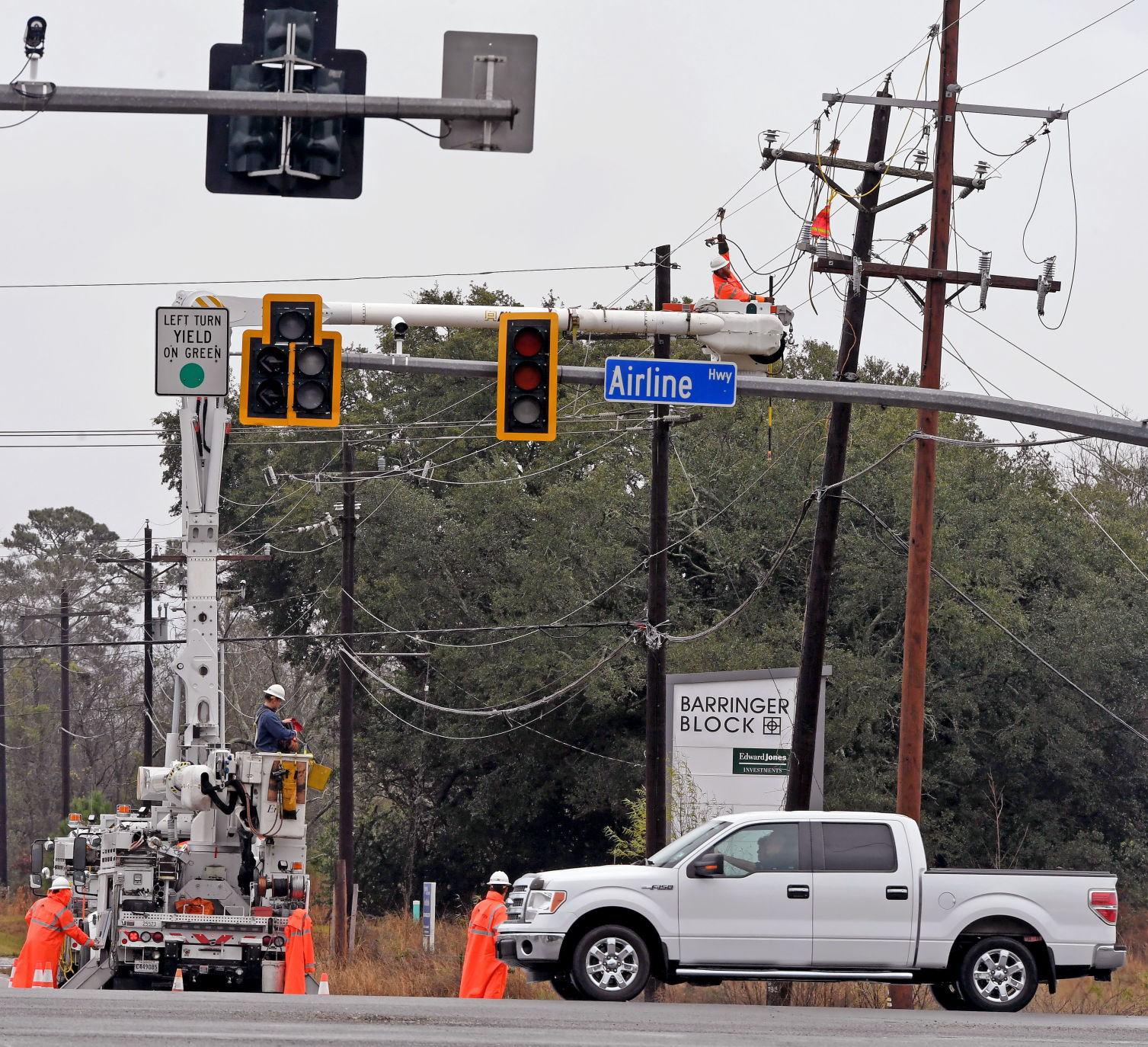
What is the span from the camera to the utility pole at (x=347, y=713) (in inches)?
1294

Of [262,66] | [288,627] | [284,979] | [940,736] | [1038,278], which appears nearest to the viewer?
[262,66]

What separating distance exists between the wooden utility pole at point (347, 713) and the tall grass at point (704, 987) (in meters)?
1.62

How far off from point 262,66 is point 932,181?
1272 centimetres

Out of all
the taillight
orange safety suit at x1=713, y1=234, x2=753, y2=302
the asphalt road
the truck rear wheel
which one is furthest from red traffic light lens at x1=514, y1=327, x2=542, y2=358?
the taillight

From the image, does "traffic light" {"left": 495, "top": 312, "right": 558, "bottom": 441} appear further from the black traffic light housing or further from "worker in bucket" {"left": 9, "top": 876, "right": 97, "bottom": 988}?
"worker in bucket" {"left": 9, "top": 876, "right": 97, "bottom": 988}

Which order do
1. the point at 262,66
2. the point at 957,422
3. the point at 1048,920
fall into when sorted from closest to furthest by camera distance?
1. the point at 262,66
2. the point at 1048,920
3. the point at 957,422

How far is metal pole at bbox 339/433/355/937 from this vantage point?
33.0 meters

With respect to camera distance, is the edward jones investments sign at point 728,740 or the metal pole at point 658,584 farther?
the edward jones investments sign at point 728,740

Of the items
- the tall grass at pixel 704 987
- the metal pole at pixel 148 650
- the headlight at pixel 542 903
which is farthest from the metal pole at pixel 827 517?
the metal pole at pixel 148 650

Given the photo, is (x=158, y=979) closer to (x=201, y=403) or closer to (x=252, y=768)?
(x=252, y=768)

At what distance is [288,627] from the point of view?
53094 millimetres

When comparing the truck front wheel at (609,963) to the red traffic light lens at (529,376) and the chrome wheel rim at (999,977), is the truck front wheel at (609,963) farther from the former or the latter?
the red traffic light lens at (529,376)

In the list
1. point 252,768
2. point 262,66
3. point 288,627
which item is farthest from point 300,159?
point 288,627

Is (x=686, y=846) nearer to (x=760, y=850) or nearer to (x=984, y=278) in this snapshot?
(x=760, y=850)
